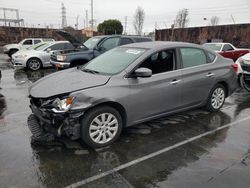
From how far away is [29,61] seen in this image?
11328 mm

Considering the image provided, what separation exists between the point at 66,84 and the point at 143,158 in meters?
1.68

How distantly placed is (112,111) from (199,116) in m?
2.38

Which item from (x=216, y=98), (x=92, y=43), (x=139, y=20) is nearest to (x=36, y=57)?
(x=92, y=43)

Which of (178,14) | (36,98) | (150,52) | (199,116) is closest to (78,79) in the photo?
(36,98)

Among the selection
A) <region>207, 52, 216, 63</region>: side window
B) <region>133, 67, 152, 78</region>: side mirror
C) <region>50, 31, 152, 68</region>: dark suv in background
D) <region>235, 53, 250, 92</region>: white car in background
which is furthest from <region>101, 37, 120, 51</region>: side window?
<region>133, 67, 152, 78</region>: side mirror

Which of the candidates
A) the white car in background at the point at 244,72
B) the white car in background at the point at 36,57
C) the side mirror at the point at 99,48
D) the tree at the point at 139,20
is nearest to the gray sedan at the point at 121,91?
the white car in background at the point at 244,72

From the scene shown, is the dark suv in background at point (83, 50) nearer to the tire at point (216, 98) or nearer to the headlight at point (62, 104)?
the tire at point (216, 98)

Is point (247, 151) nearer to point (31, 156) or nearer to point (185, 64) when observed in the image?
point (185, 64)

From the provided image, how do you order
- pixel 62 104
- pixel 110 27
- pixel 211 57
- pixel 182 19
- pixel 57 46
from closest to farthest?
pixel 62 104 → pixel 211 57 → pixel 57 46 → pixel 110 27 → pixel 182 19

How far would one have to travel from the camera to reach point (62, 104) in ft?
11.0

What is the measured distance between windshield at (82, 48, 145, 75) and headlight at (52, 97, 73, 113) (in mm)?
964

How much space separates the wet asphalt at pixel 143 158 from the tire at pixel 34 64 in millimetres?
7100

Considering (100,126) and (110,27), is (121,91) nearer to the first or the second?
(100,126)

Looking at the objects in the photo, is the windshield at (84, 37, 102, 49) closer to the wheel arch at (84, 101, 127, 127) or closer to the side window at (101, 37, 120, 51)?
the side window at (101, 37, 120, 51)
